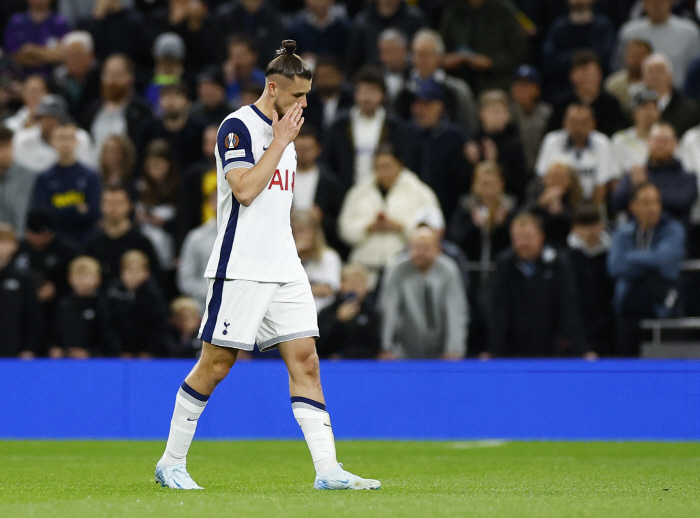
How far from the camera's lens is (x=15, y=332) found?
12.7 meters

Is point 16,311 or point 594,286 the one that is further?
point 16,311

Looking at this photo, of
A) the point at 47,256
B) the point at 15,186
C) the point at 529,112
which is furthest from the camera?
the point at 529,112

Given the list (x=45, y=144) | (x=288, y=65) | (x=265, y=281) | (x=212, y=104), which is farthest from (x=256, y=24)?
(x=265, y=281)

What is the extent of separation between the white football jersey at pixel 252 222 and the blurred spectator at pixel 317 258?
217 inches

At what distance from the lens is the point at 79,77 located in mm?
16391

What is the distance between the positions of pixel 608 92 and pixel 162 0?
696 cm

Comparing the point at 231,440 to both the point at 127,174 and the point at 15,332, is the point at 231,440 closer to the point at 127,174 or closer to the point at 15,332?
the point at 15,332

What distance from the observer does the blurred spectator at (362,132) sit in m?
Answer: 13.7

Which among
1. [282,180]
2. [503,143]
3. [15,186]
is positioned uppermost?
[503,143]

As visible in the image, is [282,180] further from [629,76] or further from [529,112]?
[629,76]

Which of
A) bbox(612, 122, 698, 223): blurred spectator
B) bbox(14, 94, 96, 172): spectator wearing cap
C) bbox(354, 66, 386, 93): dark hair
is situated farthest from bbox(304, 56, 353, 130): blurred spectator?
bbox(612, 122, 698, 223): blurred spectator

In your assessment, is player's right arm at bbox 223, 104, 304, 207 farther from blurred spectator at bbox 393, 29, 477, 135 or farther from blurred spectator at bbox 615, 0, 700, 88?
blurred spectator at bbox 615, 0, 700, 88

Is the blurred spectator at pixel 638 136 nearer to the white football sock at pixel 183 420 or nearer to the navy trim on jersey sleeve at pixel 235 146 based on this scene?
the navy trim on jersey sleeve at pixel 235 146

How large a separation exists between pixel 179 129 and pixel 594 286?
17.9 feet
